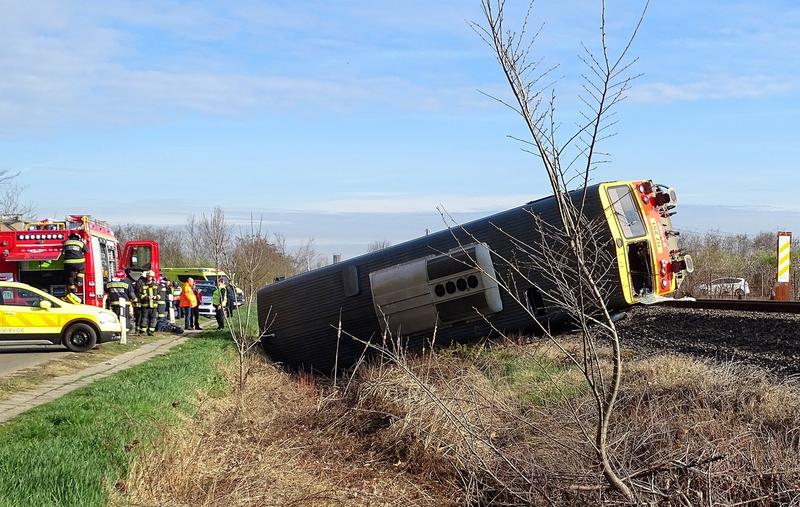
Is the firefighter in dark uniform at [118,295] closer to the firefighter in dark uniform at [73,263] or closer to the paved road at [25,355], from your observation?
the firefighter in dark uniform at [73,263]

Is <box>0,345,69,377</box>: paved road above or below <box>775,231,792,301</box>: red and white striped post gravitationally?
below

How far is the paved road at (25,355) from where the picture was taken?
13672 millimetres

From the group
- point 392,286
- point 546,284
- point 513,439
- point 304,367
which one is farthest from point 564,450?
point 304,367

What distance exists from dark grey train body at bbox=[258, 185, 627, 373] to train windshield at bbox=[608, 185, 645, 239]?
394 mm

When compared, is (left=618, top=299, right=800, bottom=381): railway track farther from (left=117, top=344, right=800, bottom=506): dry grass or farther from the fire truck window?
the fire truck window

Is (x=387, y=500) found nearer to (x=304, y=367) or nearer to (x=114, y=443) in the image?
(x=114, y=443)

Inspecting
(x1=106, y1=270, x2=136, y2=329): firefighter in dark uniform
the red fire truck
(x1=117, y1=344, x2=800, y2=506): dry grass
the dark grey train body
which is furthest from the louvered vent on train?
the red fire truck

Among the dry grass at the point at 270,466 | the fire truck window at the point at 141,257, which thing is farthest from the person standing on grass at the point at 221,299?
the dry grass at the point at 270,466

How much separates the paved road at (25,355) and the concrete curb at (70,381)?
1.00 meters

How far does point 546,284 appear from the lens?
11.4 metres

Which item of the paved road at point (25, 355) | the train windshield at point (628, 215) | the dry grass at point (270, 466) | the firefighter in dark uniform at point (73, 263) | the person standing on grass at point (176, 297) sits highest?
the train windshield at point (628, 215)

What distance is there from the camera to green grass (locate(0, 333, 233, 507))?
192 inches

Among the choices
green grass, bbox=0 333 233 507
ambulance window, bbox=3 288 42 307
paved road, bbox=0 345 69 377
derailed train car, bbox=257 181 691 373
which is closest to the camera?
green grass, bbox=0 333 233 507

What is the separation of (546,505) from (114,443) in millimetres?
3202
